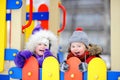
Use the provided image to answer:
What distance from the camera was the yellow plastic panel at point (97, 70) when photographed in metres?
1.04

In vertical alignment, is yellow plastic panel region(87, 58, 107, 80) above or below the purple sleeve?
below

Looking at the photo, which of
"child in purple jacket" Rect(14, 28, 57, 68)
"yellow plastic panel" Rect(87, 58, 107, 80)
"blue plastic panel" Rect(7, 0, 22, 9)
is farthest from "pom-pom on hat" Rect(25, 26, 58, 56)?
"yellow plastic panel" Rect(87, 58, 107, 80)

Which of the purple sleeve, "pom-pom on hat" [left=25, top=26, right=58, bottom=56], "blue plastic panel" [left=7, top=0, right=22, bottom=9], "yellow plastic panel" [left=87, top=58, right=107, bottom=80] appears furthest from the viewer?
"pom-pom on hat" [left=25, top=26, right=58, bottom=56]

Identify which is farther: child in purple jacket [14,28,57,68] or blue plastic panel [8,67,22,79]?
child in purple jacket [14,28,57,68]

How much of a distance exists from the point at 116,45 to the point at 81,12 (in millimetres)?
1714

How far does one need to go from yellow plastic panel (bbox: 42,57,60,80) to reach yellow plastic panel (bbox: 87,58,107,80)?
0.52 ft

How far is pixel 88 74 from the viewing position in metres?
1.06

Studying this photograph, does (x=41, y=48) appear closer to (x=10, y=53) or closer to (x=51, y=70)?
(x=10, y=53)

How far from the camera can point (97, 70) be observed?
1.04 metres

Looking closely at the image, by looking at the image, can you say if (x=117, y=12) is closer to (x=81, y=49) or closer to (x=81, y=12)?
(x=81, y=49)

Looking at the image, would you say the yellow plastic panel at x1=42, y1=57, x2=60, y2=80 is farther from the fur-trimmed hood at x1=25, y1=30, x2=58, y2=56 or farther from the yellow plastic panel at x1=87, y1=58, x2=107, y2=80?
the fur-trimmed hood at x1=25, y1=30, x2=58, y2=56

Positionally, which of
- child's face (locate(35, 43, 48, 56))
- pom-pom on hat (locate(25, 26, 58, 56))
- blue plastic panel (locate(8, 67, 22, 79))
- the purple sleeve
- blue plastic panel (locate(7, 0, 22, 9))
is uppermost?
blue plastic panel (locate(7, 0, 22, 9))

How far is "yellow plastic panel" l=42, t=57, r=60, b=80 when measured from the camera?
3.60 ft

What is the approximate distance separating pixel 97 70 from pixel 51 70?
218mm
